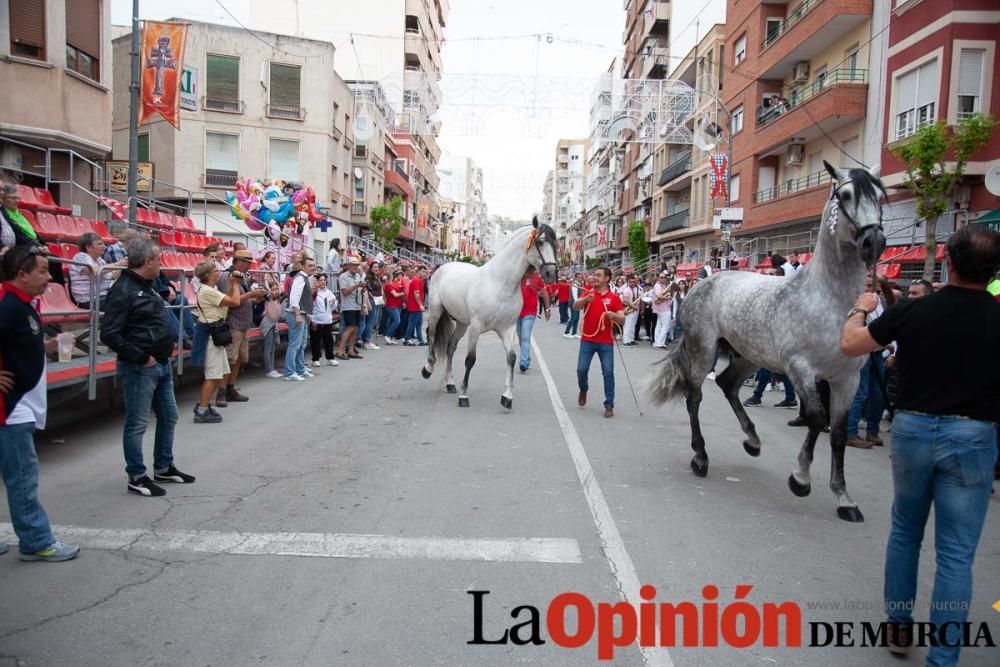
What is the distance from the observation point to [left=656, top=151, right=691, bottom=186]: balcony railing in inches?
1611

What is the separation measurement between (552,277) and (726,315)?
3.06m

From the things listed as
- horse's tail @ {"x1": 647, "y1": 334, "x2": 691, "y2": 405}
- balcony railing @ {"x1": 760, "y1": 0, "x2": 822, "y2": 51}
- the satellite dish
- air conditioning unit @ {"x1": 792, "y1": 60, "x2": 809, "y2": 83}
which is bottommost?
horse's tail @ {"x1": 647, "y1": 334, "x2": 691, "y2": 405}

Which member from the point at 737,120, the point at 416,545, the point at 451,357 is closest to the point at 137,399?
the point at 416,545

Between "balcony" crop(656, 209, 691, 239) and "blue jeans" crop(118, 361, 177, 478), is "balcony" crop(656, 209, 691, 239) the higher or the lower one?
the higher one

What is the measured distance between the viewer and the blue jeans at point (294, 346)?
11.6m

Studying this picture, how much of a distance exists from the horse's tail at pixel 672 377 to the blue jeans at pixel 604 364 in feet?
5.59

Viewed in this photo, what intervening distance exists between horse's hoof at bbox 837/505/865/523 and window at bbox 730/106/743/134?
28.1m

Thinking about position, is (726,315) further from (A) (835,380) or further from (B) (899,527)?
(B) (899,527)

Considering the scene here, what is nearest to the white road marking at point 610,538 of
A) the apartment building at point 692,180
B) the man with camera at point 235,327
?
the man with camera at point 235,327

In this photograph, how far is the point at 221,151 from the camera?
34.2 m

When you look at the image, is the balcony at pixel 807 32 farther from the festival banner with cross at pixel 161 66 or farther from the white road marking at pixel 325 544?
the white road marking at pixel 325 544

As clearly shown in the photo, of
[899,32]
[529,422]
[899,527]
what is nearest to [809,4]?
[899,32]

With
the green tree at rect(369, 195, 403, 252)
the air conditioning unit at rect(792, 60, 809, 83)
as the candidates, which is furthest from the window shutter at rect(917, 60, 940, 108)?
the green tree at rect(369, 195, 403, 252)

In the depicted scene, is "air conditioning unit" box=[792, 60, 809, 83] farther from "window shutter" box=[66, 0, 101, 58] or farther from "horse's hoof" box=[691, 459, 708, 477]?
"horse's hoof" box=[691, 459, 708, 477]
